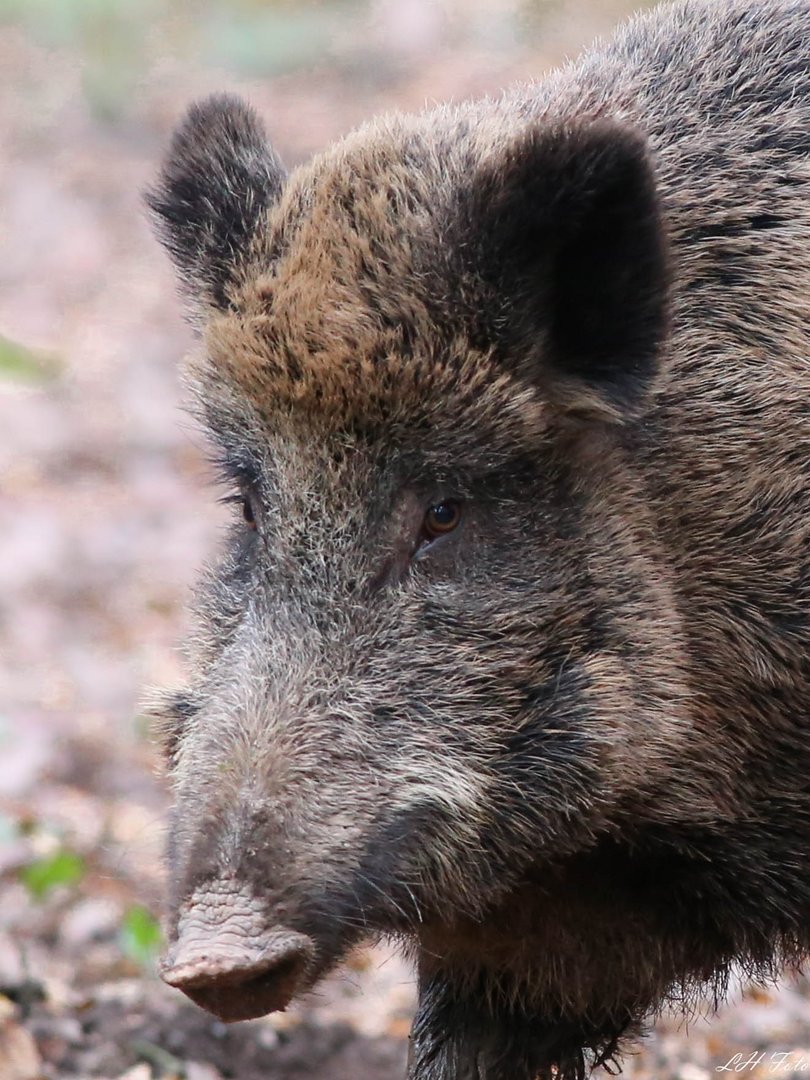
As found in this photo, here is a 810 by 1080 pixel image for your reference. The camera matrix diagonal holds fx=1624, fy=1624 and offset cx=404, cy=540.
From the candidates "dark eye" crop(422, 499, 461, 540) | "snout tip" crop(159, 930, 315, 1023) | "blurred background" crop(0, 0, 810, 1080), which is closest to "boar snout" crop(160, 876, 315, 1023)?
"snout tip" crop(159, 930, 315, 1023)

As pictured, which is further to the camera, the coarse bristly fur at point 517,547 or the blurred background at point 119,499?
the blurred background at point 119,499

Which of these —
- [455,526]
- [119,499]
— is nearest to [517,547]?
[455,526]

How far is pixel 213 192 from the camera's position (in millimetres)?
4656

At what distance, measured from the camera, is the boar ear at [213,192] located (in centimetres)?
454

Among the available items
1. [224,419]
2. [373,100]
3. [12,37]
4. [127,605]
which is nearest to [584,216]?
[224,419]

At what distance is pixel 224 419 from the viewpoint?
432cm

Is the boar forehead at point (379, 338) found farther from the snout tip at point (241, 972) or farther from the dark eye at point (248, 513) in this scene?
the snout tip at point (241, 972)

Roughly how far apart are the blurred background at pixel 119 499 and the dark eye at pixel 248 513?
0.38 m

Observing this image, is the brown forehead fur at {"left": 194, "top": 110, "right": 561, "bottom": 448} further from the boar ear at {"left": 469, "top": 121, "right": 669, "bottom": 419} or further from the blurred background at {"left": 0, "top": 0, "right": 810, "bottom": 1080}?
the blurred background at {"left": 0, "top": 0, "right": 810, "bottom": 1080}

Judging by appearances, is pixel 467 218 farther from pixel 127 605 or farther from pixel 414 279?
pixel 127 605

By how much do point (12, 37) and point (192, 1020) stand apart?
1835 centimetres

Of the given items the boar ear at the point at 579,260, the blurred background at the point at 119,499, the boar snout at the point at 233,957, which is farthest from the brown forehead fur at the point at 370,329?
the boar snout at the point at 233,957

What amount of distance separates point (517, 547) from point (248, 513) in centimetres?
77

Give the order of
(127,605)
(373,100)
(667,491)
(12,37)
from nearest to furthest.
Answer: (667,491)
(127,605)
(373,100)
(12,37)
